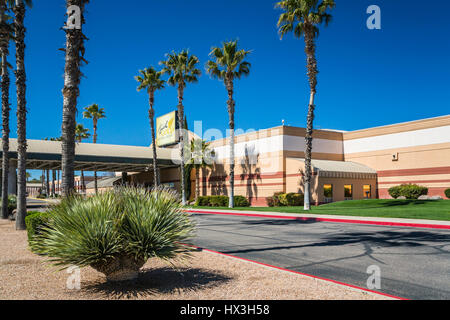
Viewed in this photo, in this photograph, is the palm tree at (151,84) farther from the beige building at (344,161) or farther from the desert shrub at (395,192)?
the desert shrub at (395,192)

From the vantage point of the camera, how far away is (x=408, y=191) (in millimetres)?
29406

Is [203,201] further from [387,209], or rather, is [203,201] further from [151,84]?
[387,209]

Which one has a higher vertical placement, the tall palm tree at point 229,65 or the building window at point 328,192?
the tall palm tree at point 229,65

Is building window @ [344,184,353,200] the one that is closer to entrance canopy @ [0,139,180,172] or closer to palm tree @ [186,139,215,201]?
palm tree @ [186,139,215,201]

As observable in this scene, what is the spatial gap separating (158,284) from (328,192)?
26.9 meters

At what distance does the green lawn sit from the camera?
1897 centimetres

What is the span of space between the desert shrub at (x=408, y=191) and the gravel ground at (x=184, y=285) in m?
26.2

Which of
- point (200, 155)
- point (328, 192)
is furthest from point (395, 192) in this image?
point (200, 155)

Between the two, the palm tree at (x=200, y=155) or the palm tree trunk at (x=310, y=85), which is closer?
the palm tree trunk at (x=310, y=85)

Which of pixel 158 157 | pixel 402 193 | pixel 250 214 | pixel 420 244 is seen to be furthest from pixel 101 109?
pixel 420 244

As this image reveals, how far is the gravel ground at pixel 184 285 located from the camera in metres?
5.26

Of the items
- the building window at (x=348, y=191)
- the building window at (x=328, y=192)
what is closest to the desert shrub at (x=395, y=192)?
the building window at (x=348, y=191)

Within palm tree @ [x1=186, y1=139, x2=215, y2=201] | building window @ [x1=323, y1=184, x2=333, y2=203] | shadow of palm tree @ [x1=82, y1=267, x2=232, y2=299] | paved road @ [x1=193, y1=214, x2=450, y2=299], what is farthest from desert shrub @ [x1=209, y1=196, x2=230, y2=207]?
shadow of palm tree @ [x1=82, y1=267, x2=232, y2=299]

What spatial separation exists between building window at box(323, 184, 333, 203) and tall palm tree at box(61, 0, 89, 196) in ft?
79.9
